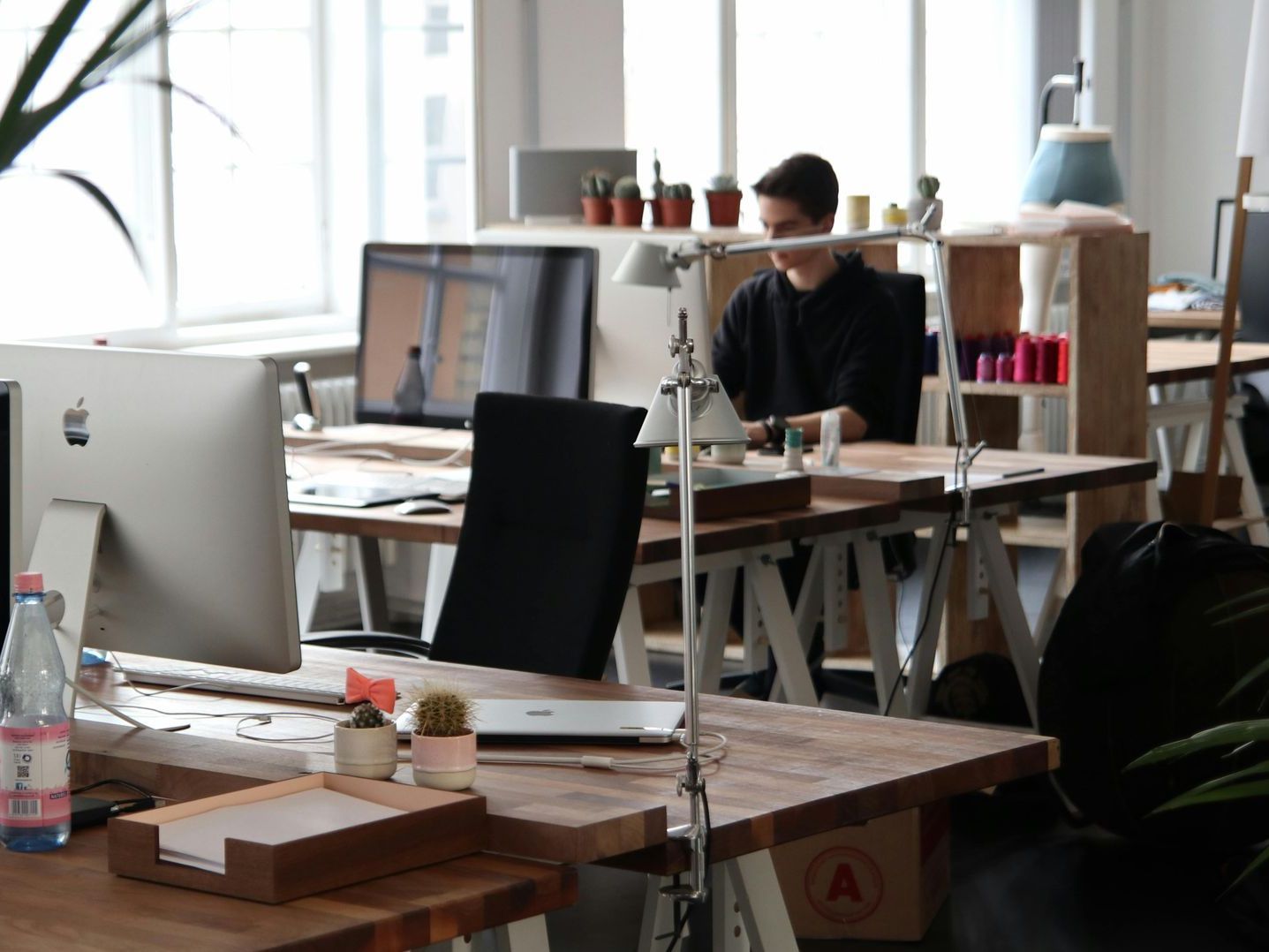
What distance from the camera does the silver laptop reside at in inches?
73.6

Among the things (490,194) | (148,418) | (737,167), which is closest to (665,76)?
(737,167)

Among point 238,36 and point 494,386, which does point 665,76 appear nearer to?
point 238,36

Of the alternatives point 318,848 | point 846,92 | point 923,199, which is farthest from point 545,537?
point 846,92

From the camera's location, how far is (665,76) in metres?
6.70

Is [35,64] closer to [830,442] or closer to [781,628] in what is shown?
[781,628]

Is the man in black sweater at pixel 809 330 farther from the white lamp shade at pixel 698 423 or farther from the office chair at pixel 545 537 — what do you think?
the white lamp shade at pixel 698 423

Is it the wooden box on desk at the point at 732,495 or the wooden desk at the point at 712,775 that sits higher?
the wooden box on desk at the point at 732,495

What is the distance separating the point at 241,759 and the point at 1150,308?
17.4ft

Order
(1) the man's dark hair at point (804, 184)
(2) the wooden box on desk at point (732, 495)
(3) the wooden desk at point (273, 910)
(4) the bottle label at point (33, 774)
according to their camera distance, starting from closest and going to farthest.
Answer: (3) the wooden desk at point (273, 910) → (4) the bottle label at point (33, 774) → (2) the wooden box on desk at point (732, 495) → (1) the man's dark hair at point (804, 184)

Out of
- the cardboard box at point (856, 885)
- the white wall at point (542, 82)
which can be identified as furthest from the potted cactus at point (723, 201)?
the cardboard box at point (856, 885)

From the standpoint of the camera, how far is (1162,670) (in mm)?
3213

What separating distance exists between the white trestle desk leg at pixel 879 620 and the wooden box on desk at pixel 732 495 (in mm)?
289

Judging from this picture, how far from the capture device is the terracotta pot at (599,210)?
520cm

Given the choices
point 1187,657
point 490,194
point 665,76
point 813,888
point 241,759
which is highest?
point 665,76
